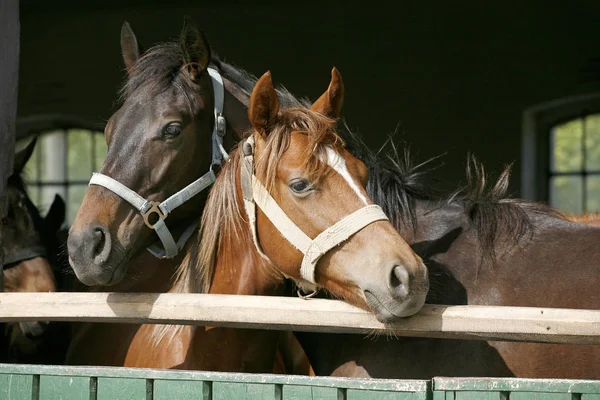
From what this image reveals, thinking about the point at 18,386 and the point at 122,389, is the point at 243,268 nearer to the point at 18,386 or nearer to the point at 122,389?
the point at 122,389

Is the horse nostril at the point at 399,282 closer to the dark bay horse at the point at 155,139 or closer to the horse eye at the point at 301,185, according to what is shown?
the horse eye at the point at 301,185

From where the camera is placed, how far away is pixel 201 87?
2.62m

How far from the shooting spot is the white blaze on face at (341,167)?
2.13m

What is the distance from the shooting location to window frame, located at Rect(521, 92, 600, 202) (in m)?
7.14

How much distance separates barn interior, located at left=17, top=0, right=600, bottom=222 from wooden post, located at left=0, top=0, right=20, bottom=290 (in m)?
4.23

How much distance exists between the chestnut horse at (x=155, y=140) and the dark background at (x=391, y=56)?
15.5ft

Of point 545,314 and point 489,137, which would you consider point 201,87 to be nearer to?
point 545,314

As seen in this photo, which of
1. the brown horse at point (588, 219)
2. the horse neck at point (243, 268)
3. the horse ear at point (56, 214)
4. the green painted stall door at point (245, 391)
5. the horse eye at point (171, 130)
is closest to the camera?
the green painted stall door at point (245, 391)

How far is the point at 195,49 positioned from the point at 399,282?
1.08 m

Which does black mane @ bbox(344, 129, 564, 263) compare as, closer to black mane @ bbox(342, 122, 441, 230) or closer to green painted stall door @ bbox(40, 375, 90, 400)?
black mane @ bbox(342, 122, 441, 230)

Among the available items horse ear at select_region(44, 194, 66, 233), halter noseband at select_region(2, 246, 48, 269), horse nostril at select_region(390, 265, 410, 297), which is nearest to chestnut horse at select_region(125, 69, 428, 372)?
horse nostril at select_region(390, 265, 410, 297)

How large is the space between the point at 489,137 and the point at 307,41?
1.90m

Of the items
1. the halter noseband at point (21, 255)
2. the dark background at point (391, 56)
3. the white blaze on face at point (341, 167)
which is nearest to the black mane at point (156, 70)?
the white blaze on face at point (341, 167)

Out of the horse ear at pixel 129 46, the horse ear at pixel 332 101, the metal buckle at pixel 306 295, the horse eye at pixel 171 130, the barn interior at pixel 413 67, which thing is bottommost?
the metal buckle at pixel 306 295
